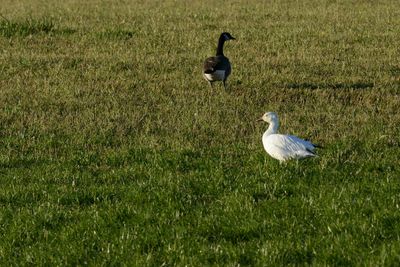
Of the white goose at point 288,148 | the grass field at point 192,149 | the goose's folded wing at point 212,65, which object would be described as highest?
the white goose at point 288,148

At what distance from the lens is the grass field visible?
750 centimetres

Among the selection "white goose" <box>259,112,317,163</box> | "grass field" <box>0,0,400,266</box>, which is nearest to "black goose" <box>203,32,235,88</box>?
"grass field" <box>0,0,400,266</box>

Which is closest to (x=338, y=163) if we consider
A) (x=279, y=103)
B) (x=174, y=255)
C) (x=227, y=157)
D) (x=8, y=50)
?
(x=227, y=157)

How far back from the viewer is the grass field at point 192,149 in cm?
750

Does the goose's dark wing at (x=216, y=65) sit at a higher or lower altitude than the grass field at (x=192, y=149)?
higher

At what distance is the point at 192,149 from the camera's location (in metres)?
11.2

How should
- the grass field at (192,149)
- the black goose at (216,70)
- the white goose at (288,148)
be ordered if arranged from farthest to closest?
the black goose at (216,70)
the white goose at (288,148)
the grass field at (192,149)

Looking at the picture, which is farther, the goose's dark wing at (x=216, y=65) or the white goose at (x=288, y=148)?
the goose's dark wing at (x=216, y=65)

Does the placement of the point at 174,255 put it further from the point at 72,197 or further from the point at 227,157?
the point at 227,157

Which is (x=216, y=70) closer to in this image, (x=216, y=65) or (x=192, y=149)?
(x=216, y=65)

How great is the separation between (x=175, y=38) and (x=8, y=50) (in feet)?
16.0

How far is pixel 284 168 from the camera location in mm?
9773

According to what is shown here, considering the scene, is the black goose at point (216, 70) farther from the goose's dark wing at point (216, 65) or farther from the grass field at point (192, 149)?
the grass field at point (192, 149)

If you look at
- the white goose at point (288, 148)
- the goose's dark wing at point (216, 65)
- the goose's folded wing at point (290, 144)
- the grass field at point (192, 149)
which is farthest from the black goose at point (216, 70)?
the goose's folded wing at point (290, 144)
